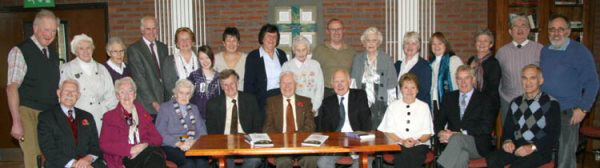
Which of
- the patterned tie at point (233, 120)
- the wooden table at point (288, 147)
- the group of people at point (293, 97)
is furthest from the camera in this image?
the patterned tie at point (233, 120)

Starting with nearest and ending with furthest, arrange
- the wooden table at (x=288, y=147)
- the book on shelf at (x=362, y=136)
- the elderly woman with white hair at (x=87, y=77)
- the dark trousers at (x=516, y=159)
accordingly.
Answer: the wooden table at (x=288, y=147) → the book on shelf at (x=362, y=136) → the dark trousers at (x=516, y=159) → the elderly woman with white hair at (x=87, y=77)

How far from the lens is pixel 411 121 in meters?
4.04

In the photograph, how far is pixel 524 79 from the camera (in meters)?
3.89

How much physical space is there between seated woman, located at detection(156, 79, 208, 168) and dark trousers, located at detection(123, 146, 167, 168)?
0.57ft

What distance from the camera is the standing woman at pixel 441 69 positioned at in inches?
180

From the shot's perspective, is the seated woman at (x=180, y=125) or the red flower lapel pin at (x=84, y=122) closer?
the red flower lapel pin at (x=84, y=122)

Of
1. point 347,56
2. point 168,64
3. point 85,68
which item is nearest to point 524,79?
point 347,56

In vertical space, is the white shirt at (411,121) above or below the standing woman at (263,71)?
below

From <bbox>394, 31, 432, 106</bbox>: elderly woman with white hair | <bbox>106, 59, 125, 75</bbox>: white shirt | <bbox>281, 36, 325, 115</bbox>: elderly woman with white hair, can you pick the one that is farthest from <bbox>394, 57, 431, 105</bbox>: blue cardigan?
<bbox>106, 59, 125, 75</bbox>: white shirt

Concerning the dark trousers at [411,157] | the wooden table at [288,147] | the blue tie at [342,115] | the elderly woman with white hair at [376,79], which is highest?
the elderly woman with white hair at [376,79]

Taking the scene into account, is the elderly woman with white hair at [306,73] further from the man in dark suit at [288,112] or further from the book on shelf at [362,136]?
the book on shelf at [362,136]

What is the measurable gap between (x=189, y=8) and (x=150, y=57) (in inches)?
61.0

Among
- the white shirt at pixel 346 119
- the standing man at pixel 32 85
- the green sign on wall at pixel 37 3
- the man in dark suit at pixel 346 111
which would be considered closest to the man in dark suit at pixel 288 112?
the man in dark suit at pixel 346 111

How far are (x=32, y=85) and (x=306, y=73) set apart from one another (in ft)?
7.52
